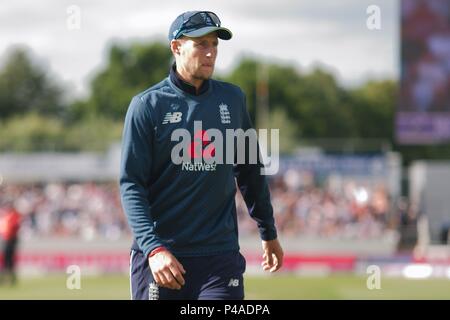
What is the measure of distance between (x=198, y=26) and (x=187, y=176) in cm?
89

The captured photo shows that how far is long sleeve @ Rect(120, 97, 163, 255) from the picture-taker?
19.3ft

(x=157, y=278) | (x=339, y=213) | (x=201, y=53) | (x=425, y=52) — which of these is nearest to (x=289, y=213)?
(x=339, y=213)

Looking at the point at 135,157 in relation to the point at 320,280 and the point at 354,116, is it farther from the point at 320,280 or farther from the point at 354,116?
the point at 354,116

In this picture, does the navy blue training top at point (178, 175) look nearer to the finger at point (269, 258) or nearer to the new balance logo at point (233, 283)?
the new balance logo at point (233, 283)

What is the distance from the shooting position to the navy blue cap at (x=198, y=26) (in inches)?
239

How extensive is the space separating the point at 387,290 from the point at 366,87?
268ft

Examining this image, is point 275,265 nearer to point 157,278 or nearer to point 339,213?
point 157,278

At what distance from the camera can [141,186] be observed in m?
6.02

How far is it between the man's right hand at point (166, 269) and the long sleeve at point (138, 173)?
0.28 feet

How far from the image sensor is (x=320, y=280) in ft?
A: 82.9

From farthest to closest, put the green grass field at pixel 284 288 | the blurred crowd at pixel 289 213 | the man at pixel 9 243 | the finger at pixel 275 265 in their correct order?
1. the blurred crowd at pixel 289 213
2. the man at pixel 9 243
3. the green grass field at pixel 284 288
4. the finger at pixel 275 265

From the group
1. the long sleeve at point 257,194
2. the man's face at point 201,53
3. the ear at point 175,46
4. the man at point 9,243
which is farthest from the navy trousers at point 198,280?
the man at point 9,243

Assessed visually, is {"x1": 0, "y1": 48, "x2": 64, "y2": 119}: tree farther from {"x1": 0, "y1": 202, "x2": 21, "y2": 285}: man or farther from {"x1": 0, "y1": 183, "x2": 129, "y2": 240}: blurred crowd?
{"x1": 0, "y1": 202, "x2": 21, "y2": 285}: man

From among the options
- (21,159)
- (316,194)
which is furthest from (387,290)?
(21,159)
